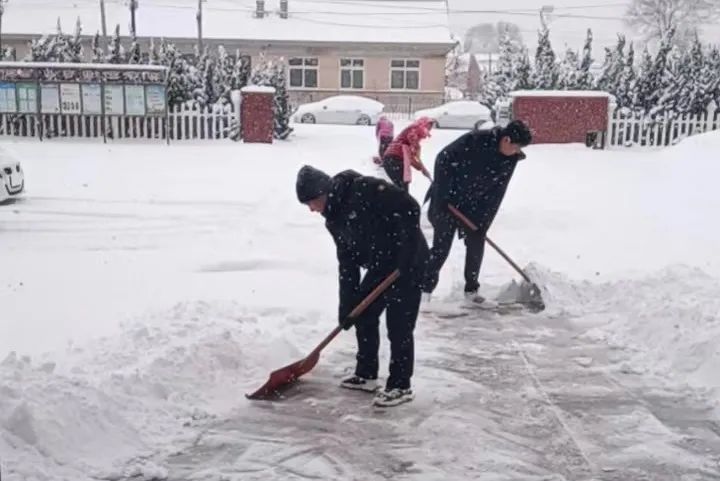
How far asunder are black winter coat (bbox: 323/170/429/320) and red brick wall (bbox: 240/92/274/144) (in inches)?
669

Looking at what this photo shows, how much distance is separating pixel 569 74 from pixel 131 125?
1239cm

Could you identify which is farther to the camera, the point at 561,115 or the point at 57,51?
the point at 57,51

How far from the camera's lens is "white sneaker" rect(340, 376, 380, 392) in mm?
5254

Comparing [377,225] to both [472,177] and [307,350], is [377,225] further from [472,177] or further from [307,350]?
[472,177]

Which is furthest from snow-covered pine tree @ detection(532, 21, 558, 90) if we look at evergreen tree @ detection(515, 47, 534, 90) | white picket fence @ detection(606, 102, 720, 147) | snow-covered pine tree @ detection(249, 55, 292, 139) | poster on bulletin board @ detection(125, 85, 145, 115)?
poster on bulletin board @ detection(125, 85, 145, 115)

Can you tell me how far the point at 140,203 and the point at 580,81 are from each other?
52.9ft

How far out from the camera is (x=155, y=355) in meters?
5.28

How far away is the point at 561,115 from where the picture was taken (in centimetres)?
2173

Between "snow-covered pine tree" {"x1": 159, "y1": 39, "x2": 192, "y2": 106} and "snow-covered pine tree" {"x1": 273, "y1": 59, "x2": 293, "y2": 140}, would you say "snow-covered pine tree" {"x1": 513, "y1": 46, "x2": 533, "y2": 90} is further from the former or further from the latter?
"snow-covered pine tree" {"x1": 159, "y1": 39, "x2": 192, "y2": 106}

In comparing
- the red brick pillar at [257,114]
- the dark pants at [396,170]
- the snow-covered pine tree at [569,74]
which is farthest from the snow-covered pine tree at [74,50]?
the dark pants at [396,170]

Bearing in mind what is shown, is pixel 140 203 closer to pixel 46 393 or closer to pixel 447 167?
pixel 447 167

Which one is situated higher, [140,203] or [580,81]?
[580,81]

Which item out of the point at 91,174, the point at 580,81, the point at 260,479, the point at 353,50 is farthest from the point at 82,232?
the point at 353,50

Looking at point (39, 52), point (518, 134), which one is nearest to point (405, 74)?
point (39, 52)
